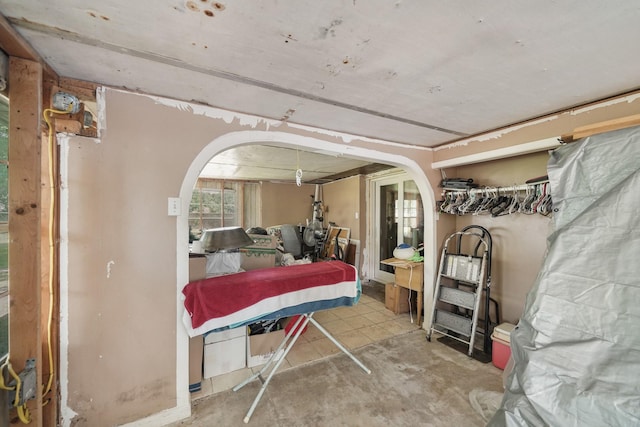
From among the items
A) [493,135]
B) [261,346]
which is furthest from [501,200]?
[261,346]

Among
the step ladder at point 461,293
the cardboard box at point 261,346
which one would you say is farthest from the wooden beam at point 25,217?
the step ladder at point 461,293

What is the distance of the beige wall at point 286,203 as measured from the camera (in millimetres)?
6742

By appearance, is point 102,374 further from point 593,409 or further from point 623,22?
point 623,22

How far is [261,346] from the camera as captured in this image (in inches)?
95.1

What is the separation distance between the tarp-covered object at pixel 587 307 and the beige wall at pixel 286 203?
5938 mm

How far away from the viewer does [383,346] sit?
8.86ft

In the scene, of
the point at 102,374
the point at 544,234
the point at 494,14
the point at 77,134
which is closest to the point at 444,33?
the point at 494,14

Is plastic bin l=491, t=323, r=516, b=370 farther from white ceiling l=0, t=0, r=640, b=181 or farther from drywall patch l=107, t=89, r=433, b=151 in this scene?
drywall patch l=107, t=89, r=433, b=151

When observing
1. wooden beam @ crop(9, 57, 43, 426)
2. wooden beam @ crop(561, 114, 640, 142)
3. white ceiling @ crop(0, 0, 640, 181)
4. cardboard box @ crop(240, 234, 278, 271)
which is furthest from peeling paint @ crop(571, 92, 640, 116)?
wooden beam @ crop(9, 57, 43, 426)

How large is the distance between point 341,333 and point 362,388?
0.95 metres

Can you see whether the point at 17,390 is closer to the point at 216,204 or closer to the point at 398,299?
the point at 398,299

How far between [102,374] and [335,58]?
2354mm

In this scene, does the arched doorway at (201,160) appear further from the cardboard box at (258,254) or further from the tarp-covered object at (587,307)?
the tarp-covered object at (587,307)

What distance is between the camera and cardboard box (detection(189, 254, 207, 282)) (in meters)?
1.97
